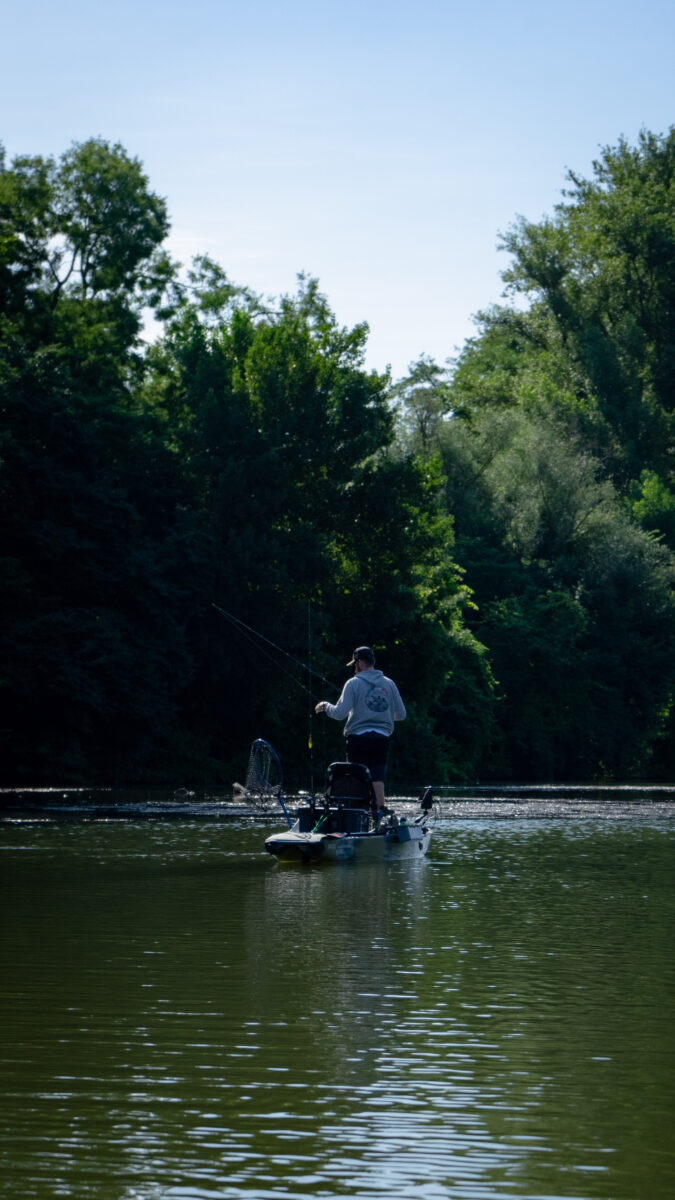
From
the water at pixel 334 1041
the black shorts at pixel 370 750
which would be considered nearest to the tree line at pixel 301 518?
the black shorts at pixel 370 750

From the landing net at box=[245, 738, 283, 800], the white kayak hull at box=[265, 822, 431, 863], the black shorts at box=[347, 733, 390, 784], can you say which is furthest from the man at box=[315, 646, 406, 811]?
the landing net at box=[245, 738, 283, 800]

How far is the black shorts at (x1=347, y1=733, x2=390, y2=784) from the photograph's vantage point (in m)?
18.8

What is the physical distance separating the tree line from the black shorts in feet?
31.0

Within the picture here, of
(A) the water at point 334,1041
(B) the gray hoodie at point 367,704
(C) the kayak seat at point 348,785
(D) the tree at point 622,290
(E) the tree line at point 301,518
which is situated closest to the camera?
(A) the water at point 334,1041

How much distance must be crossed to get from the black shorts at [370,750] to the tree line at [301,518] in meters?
9.45

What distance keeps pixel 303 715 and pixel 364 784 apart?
30239 millimetres

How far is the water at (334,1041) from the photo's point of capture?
5.77 m

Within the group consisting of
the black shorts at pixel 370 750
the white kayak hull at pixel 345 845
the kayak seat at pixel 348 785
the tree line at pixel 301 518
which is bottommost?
the white kayak hull at pixel 345 845

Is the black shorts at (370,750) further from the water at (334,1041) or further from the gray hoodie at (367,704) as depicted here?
the water at (334,1041)

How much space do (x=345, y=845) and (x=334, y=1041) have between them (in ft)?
32.4

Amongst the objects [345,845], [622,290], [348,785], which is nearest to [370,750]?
[348,785]

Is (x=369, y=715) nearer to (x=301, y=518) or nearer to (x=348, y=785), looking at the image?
(x=348, y=785)

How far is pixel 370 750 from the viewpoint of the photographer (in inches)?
745

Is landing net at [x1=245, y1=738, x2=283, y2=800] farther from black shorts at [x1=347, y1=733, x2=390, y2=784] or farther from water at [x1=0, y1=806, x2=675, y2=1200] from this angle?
water at [x1=0, y1=806, x2=675, y2=1200]
